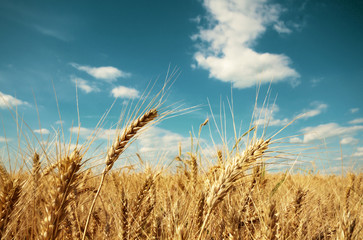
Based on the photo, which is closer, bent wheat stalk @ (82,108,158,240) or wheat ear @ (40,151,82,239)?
wheat ear @ (40,151,82,239)

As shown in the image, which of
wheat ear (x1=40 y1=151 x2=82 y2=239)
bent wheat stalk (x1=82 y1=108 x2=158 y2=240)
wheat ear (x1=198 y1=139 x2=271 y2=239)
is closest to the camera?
wheat ear (x1=40 y1=151 x2=82 y2=239)

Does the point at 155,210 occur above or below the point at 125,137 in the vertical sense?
below

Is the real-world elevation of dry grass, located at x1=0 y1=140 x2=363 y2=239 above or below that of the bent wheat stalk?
below

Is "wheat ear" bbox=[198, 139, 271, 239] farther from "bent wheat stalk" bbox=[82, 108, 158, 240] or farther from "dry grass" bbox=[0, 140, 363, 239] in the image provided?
"bent wheat stalk" bbox=[82, 108, 158, 240]

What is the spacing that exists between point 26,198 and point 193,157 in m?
2.15

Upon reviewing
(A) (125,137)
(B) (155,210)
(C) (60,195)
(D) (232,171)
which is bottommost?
(B) (155,210)

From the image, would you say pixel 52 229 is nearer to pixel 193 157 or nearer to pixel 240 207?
pixel 240 207

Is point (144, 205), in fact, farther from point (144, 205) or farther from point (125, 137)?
point (125, 137)

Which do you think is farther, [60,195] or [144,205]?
[144,205]

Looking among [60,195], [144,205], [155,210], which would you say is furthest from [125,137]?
[155,210]

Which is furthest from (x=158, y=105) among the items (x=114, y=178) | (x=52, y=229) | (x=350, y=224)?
(x=114, y=178)

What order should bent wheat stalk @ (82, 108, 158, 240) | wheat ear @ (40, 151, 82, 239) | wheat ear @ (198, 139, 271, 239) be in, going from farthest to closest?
1. bent wheat stalk @ (82, 108, 158, 240)
2. wheat ear @ (198, 139, 271, 239)
3. wheat ear @ (40, 151, 82, 239)

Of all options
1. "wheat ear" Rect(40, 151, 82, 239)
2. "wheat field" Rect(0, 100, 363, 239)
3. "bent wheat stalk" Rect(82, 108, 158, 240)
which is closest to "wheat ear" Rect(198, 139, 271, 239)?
"wheat field" Rect(0, 100, 363, 239)

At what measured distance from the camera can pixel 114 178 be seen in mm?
4523
